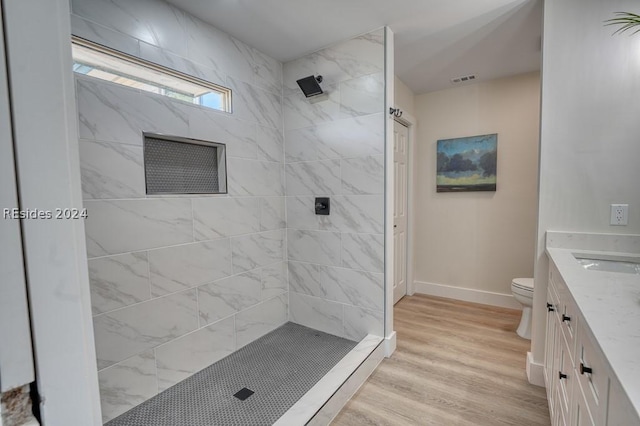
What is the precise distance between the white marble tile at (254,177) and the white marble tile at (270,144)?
0.19 ft

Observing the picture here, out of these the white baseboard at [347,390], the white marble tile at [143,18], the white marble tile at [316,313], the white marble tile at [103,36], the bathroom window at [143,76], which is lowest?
the white baseboard at [347,390]

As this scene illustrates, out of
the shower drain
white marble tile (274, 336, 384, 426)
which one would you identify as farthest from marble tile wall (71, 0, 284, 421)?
white marble tile (274, 336, 384, 426)

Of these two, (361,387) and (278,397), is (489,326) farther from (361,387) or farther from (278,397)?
(278,397)

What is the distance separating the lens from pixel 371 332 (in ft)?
8.04

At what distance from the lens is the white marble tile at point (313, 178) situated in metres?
2.56

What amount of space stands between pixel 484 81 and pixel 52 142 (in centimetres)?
388

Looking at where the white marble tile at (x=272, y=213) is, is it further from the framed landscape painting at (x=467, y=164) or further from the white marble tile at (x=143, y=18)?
the framed landscape painting at (x=467, y=164)

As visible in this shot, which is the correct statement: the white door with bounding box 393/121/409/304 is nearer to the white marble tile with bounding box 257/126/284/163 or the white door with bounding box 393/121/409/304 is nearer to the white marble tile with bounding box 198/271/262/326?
the white marble tile with bounding box 257/126/284/163

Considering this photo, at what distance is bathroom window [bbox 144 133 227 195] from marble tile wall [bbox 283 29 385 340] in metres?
0.74

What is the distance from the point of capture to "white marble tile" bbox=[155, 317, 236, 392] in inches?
74.7

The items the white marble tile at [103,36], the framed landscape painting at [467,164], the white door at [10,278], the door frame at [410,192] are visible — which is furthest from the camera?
the door frame at [410,192]

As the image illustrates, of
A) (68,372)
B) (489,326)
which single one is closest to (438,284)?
(489,326)

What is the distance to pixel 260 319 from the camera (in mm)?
2592

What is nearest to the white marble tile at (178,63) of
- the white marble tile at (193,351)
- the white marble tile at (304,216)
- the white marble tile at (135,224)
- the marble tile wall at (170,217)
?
the marble tile wall at (170,217)
